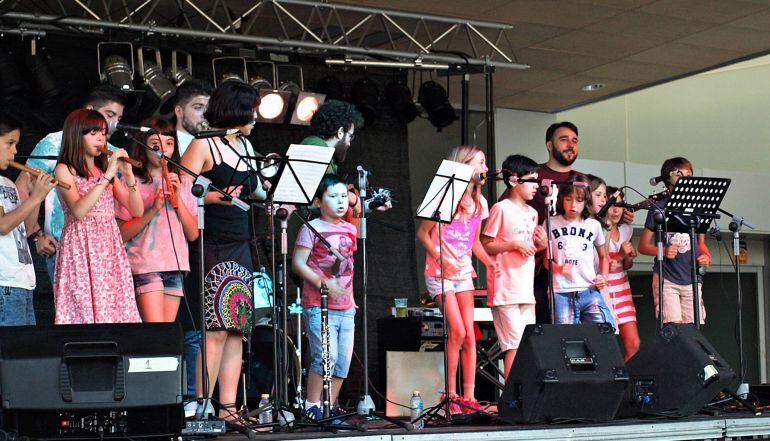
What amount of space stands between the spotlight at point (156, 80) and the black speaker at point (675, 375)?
13.5 feet

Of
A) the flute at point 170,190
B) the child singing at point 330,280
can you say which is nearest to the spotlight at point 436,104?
the child singing at point 330,280

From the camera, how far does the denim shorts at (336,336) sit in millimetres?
5355

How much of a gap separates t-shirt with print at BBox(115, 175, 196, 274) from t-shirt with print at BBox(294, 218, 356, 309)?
811 mm

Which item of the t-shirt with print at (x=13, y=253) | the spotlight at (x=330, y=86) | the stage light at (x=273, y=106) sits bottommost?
the t-shirt with print at (x=13, y=253)

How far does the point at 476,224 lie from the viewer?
19.9 ft

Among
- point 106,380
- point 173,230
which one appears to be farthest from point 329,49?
point 106,380

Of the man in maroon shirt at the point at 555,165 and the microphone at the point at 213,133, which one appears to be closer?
A: the microphone at the point at 213,133

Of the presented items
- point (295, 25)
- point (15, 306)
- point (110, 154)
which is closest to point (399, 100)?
point (295, 25)

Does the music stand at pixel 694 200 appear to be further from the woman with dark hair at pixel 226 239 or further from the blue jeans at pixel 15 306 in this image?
the blue jeans at pixel 15 306

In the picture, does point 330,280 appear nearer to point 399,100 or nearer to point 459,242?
point 459,242

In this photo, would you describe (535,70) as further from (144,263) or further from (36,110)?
(144,263)

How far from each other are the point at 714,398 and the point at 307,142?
8.41ft

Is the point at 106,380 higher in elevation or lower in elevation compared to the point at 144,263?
lower

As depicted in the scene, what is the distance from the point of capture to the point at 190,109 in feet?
16.6
